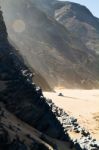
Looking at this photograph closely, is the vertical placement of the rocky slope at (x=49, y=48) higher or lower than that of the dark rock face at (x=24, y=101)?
higher

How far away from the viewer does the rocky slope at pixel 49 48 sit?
312 ft

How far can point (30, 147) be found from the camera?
1666 cm

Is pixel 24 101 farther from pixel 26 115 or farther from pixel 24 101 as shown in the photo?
pixel 26 115

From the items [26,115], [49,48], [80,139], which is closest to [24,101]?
[26,115]

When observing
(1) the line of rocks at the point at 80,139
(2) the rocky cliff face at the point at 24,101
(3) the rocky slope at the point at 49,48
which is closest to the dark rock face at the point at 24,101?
(2) the rocky cliff face at the point at 24,101

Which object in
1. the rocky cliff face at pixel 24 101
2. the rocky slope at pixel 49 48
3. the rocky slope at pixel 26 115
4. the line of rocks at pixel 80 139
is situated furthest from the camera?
the rocky slope at pixel 49 48

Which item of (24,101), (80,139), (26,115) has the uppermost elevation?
(24,101)

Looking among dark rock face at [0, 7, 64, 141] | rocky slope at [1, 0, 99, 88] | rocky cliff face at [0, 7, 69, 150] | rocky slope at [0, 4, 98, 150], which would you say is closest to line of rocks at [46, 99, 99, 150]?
rocky slope at [0, 4, 98, 150]

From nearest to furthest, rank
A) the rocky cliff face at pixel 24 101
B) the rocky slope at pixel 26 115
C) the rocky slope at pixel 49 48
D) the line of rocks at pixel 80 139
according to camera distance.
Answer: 1. the rocky slope at pixel 26 115
2. the rocky cliff face at pixel 24 101
3. the line of rocks at pixel 80 139
4. the rocky slope at pixel 49 48

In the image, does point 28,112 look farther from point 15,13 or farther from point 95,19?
point 95,19

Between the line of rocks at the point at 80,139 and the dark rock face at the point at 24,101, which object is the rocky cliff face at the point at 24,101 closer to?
the dark rock face at the point at 24,101

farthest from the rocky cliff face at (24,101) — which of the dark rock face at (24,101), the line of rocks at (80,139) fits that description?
the line of rocks at (80,139)

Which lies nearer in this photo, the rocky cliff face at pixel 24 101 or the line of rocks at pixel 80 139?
the rocky cliff face at pixel 24 101

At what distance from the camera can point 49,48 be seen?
354 feet
